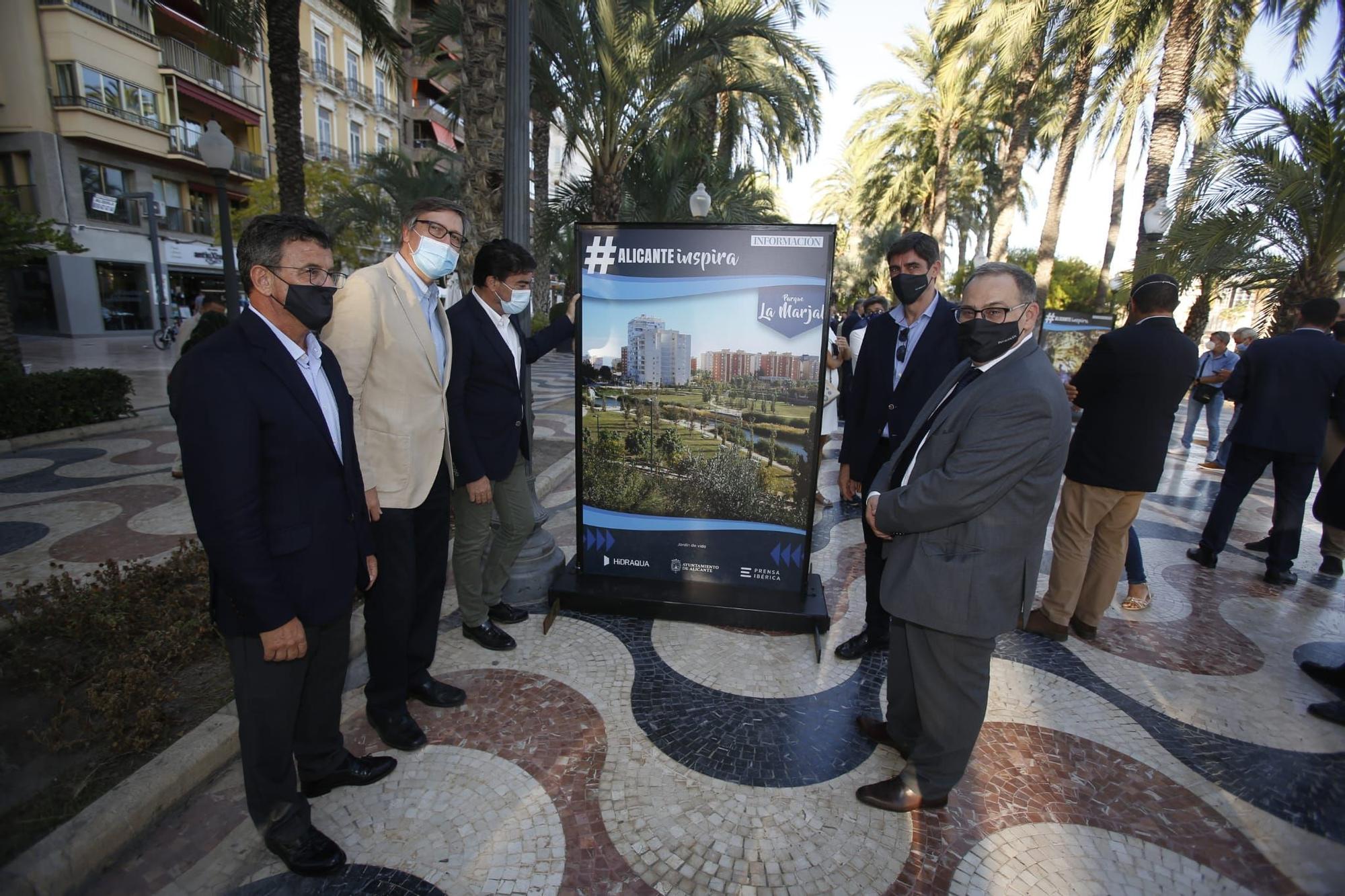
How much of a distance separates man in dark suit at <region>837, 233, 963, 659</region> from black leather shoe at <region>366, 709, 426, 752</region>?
222cm

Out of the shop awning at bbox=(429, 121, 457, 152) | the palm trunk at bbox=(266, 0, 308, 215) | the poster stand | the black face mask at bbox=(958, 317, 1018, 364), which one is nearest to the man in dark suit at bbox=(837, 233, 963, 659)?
the poster stand

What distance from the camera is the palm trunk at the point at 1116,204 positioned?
22.1m

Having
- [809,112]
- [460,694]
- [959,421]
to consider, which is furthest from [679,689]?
[809,112]

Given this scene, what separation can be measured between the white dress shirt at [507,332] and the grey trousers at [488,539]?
1.84 ft

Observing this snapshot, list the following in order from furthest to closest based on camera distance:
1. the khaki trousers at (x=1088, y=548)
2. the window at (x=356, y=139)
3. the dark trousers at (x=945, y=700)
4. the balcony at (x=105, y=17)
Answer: the window at (x=356, y=139), the balcony at (x=105, y=17), the khaki trousers at (x=1088, y=548), the dark trousers at (x=945, y=700)

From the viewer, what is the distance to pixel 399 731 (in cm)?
269

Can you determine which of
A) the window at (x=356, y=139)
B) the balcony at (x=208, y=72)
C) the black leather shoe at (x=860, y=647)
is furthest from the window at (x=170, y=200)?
the black leather shoe at (x=860, y=647)

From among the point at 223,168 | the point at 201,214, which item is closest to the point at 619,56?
the point at 223,168

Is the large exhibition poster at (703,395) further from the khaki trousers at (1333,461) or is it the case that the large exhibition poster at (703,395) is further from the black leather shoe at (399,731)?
the khaki trousers at (1333,461)

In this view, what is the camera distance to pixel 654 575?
3852mm

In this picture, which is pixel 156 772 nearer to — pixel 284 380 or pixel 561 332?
pixel 284 380


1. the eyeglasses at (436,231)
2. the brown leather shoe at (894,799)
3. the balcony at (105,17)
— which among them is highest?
the balcony at (105,17)

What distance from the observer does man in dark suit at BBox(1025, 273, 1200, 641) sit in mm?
3473

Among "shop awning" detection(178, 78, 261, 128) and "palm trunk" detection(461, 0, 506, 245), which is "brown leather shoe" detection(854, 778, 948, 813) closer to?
"palm trunk" detection(461, 0, 506, 245)
